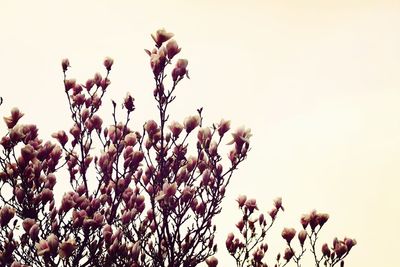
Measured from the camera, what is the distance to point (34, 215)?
20.0 feet

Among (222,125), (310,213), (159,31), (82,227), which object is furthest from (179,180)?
(310,213)

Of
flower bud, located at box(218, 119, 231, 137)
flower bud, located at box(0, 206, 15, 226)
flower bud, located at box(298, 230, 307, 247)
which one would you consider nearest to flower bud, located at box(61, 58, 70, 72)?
flower bud, located at box(0, 206, 15, 226)

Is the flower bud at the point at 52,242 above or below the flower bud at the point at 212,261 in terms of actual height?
below

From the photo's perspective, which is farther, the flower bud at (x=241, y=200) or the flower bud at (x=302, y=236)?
the flower bud at (x=302, y=236)

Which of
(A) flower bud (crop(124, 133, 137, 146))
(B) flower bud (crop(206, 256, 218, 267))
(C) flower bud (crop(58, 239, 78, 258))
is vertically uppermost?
(A) flower bud (crop(124, 133, 137, 146))

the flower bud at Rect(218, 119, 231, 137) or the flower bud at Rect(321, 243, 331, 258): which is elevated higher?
the flower bud at Rect(321, 243, 331, 258)

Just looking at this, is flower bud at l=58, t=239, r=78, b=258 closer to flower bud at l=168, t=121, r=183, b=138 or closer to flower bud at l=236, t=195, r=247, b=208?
flower bud at l=168, t=121, r=183, b=138

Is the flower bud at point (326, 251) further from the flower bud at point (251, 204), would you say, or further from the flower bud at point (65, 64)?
the flower bud at point (65, 64)

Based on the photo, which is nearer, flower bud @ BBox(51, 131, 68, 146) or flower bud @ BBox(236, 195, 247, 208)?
flower bud @ BBox(51, 131, 68, 146)

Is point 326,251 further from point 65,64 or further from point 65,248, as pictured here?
point 65,64

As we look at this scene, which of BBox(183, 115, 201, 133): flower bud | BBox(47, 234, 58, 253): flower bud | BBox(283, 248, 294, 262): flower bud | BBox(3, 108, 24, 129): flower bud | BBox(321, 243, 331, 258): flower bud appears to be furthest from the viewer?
BBox(283, 248, 294, 262): flower bud

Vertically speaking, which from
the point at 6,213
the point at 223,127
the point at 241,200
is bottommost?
the point at 6,213

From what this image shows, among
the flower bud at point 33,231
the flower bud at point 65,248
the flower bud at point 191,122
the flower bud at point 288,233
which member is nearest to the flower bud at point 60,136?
the flower bud at point 33,231

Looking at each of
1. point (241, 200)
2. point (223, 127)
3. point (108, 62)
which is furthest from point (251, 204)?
point (108, 62)
